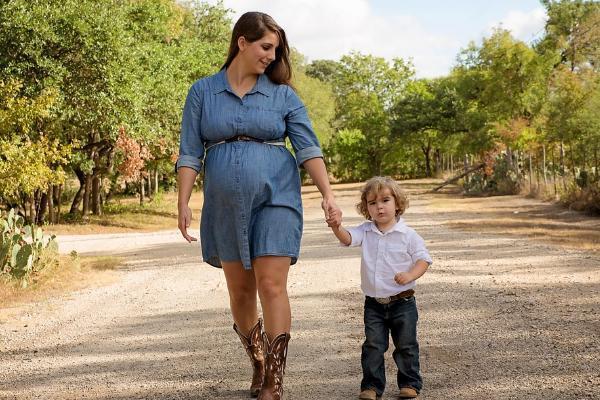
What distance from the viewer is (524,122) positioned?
38.8m

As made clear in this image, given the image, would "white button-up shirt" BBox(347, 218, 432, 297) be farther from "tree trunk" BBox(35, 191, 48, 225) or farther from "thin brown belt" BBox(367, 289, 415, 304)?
"tree trunk" BBox(35, 191, 48, 225)

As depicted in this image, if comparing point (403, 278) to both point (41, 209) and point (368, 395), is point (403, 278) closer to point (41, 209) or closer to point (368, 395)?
point (368, 395)

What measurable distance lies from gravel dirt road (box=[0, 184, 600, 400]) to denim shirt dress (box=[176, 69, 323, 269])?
883mm

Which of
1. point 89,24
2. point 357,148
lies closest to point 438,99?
point 357,148

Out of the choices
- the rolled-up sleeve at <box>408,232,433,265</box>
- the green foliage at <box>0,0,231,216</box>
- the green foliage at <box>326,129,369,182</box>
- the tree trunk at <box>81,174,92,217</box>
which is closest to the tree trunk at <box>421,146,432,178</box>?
the green foliage at <box>326,129,369,182</box>

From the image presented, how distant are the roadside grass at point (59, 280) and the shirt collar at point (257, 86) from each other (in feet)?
16.4

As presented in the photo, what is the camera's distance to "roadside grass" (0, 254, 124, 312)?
983cm

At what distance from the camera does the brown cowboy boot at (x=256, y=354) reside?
4.70 metres

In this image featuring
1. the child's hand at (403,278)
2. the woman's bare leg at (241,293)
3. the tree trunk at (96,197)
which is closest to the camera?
the child's hand at (403,278)

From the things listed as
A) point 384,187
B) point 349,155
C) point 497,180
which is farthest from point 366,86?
point 384,187

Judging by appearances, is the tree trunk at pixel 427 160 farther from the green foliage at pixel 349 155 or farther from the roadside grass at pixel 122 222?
the roadside grass at pixel 122 222

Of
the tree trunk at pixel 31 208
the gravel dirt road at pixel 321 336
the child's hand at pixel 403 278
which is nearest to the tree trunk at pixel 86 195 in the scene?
the tree trunk at pixel 31 208

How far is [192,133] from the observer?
456 centimetres

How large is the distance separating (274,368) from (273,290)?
381 mm
